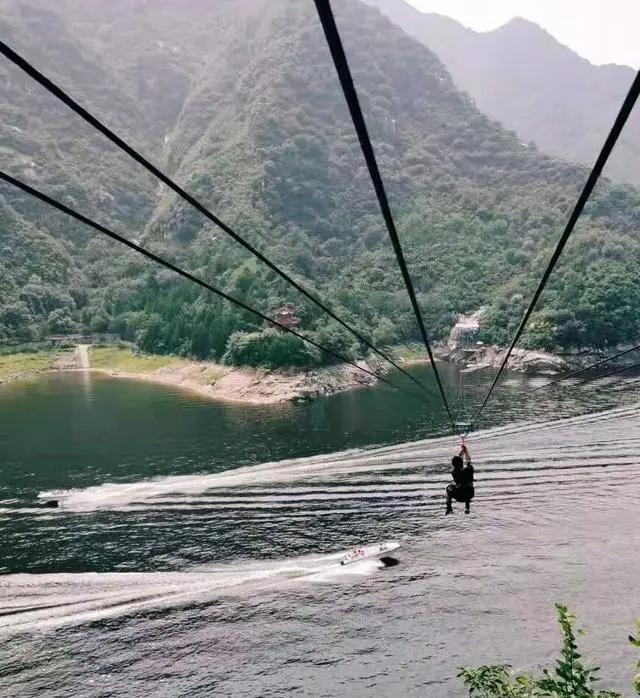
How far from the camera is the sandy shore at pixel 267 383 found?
9106 cm

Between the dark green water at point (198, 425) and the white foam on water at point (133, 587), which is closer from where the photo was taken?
the white foam on water at point (133, 587)

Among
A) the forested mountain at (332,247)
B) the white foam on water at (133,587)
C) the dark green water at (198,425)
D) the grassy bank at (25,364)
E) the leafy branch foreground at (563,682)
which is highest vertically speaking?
the forested mountain at (332,247)

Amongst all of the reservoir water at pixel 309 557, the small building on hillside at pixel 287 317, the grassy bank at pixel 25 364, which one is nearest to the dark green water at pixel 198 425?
the reservoir water at pixel 309 557

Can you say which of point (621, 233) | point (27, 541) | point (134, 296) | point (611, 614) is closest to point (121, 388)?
point (134, 296)

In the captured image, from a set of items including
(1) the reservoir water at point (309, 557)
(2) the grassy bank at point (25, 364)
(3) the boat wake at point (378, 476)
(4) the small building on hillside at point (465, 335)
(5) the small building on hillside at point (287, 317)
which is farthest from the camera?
(4) the small building on hillside at point (465, 335)

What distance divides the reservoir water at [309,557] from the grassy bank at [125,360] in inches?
1897

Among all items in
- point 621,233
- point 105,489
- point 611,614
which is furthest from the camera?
point 621,233

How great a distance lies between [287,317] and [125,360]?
42523 millimetres

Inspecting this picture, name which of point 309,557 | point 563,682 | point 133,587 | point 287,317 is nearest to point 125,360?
point 287,317

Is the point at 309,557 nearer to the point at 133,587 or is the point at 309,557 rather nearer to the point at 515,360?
the point at 133,587

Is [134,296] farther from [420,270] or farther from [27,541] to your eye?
[27,541]

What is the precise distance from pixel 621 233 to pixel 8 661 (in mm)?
149039

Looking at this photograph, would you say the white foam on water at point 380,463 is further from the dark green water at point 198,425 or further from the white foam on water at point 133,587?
the white foam on water at point 133,587

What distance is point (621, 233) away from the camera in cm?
14375
